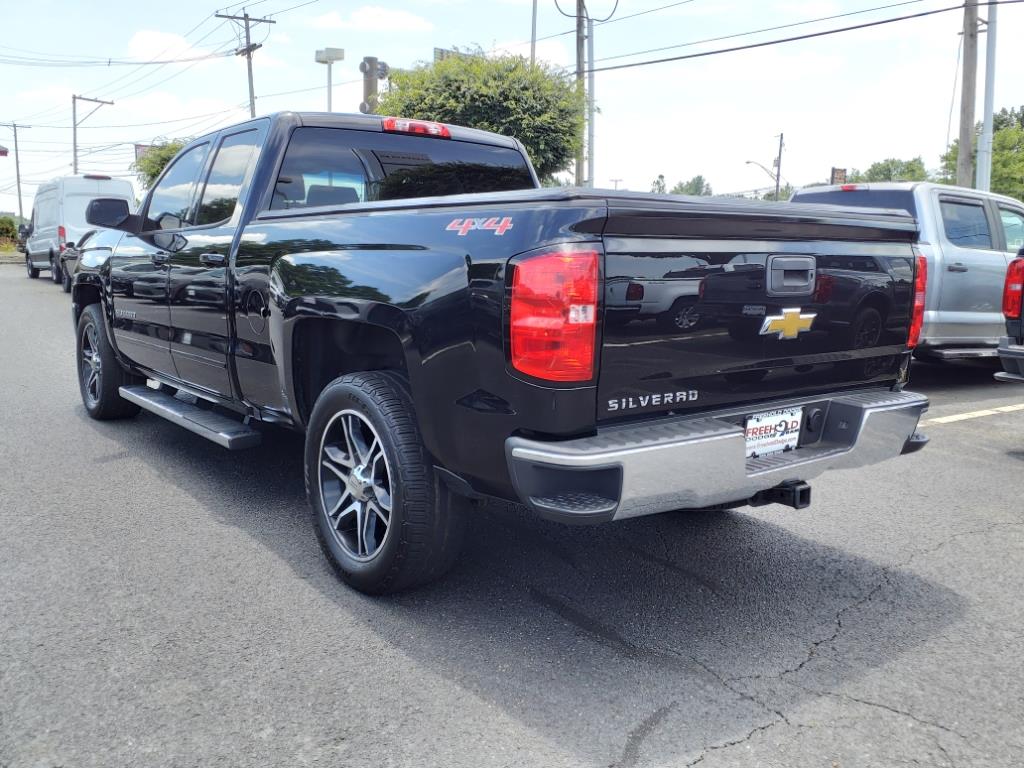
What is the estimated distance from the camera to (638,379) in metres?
2.88

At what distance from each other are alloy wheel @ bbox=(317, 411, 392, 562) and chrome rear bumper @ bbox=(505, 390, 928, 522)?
2.56ft

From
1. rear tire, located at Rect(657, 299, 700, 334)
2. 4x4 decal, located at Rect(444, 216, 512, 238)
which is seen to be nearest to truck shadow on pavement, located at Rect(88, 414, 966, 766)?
rear tire, located at Rect(657, 299, 700, 334)

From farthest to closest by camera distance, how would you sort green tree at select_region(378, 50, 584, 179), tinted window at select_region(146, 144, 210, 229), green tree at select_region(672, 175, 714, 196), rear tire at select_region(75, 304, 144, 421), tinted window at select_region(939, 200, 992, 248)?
green tree at select_region(672, 175, 714, 196) < green tree at select_region(378, 50, 584, 179) < tinted window at select_region(939, 200, 992, 248) < rear tire at select_region(75, 304, 144, 421) < tinted window at select_region(146, 144, 210, 229)

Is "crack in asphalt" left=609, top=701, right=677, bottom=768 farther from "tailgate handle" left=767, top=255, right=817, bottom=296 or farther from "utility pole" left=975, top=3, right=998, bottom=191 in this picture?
"utility pole" left=975, top=3, right=998, bottom=191

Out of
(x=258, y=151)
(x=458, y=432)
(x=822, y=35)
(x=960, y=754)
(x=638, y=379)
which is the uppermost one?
(x=822, y=35)

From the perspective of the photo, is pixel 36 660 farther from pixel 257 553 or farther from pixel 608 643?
pixel 608 643

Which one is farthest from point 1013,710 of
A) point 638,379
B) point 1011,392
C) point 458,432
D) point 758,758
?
point 1011,392

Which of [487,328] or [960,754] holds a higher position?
[487,328]

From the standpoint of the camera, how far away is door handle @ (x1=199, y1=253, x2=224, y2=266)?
174 inches

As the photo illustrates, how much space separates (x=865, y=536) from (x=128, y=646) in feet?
10.9

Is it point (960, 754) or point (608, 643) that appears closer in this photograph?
point (960, 754)

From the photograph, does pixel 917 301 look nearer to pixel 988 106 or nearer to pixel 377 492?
pixel 377 492

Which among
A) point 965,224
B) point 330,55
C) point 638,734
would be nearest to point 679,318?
point 638,734

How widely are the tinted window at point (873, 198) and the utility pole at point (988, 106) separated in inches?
435
